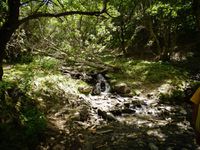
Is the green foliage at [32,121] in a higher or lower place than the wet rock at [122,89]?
lower

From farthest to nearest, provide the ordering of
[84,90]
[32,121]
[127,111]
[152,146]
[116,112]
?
[84,90] < [127,111] < [116,112] < [152,146] < [32,121]

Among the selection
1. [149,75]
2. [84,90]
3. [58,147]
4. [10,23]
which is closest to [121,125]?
[58,147]

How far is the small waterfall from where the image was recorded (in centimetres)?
1138

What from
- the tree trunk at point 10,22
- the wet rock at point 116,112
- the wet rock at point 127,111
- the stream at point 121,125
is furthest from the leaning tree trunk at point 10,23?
the wet rock at point 127,111

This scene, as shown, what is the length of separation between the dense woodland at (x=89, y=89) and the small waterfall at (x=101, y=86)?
0.05m

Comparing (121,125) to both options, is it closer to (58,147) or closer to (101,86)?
(58,147)

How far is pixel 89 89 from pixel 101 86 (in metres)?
1.44

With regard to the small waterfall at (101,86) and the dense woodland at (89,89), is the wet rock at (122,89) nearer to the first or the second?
the dense woodland at (89,89)

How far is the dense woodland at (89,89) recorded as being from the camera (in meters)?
6.19

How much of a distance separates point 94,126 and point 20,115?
7.87 feet

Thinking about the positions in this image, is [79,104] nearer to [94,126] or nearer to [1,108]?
[94,126]

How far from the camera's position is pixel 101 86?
12445 millimetres

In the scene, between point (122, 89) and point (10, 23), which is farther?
point (122, 89)

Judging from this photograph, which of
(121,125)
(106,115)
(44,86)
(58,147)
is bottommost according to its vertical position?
(58,147)
